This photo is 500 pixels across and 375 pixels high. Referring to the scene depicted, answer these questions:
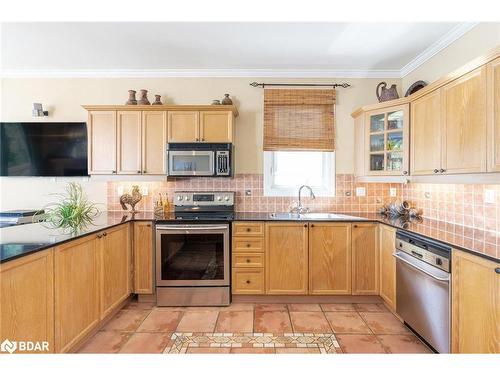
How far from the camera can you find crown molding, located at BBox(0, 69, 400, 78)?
332 centimetres

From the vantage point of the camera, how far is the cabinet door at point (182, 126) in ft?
9.84

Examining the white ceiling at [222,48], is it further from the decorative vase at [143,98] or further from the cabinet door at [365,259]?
the cabinet door at [365,259]

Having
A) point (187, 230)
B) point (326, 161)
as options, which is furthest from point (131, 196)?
point (326, 161)

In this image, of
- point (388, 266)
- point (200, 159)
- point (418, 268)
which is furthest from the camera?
point (200, 159)

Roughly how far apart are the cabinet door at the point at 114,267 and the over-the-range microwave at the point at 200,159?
0.82m

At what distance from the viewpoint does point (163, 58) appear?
304 cm

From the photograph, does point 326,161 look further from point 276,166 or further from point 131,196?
point 131,196

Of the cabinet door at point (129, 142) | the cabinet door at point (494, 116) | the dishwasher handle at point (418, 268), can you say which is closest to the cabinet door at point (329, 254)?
the dishwasher handle at point (418, 268)

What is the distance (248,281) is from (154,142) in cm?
184

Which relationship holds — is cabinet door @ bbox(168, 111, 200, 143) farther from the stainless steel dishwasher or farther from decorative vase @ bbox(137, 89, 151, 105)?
the stainless steel dishwasher

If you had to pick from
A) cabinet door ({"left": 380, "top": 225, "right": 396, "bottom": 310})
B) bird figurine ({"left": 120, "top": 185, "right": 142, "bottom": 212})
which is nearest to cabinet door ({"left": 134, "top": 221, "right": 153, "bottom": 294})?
bird figurine ({"left": 120, "top": 185, "right": 142, "bottom": 212})

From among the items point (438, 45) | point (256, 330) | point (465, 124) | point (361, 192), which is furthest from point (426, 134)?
point (256, 330)

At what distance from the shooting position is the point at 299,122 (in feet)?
10.9

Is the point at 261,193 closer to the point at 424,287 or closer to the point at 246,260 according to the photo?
the point at 246,260
